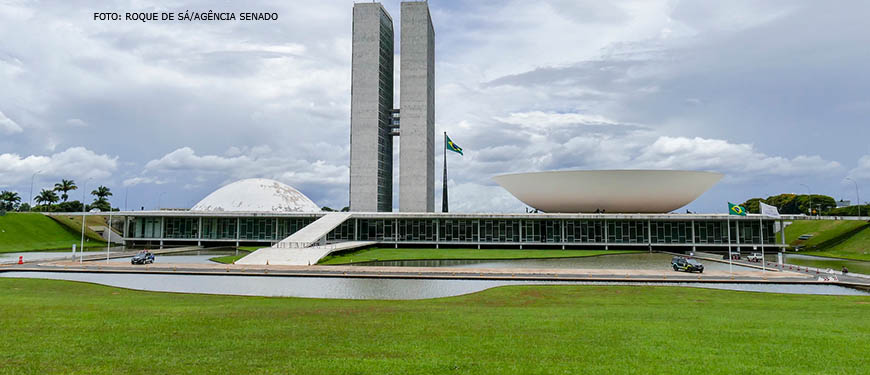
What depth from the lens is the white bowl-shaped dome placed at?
53.8 meters

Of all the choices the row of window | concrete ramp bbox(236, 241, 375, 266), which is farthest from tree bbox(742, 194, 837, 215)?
concrete ramp bbox(236, 241, 375, 266)

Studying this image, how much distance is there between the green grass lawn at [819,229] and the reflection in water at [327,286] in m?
37.9

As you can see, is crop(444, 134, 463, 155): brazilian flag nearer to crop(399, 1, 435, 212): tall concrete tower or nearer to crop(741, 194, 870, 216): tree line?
crop(399, 1, 435, 212): tall concrete tower

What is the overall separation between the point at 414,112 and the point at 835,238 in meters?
50.1

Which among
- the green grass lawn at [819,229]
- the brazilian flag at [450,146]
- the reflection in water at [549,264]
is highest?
the brazilian flag at [450,146]

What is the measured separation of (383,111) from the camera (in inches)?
2916

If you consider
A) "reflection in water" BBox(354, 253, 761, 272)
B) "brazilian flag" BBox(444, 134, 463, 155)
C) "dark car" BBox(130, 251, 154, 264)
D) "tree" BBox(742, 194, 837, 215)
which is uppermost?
"brazilian flag" BBox(444, 134, 463, 155)

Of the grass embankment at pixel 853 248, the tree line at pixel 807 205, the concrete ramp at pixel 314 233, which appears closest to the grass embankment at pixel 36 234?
the concrete ramp at pixel 314 233

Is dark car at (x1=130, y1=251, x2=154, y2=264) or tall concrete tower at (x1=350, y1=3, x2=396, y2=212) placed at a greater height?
tall concrete tower at (x1=350, y1=3, x2=396, y2=212)

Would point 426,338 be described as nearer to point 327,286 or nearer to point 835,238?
point 327,286

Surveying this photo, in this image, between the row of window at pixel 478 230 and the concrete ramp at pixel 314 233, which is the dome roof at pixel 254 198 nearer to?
the row of window at pixel 478 230

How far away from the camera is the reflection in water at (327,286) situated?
65.7 feet

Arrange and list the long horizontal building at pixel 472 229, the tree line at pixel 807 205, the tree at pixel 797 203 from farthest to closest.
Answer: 1. the tree at pixel 797 203
2. the tree line at pixel 807 205
3. the long horizontal building at pixel 472 229

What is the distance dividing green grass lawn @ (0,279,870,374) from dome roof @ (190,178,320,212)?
182 feet
